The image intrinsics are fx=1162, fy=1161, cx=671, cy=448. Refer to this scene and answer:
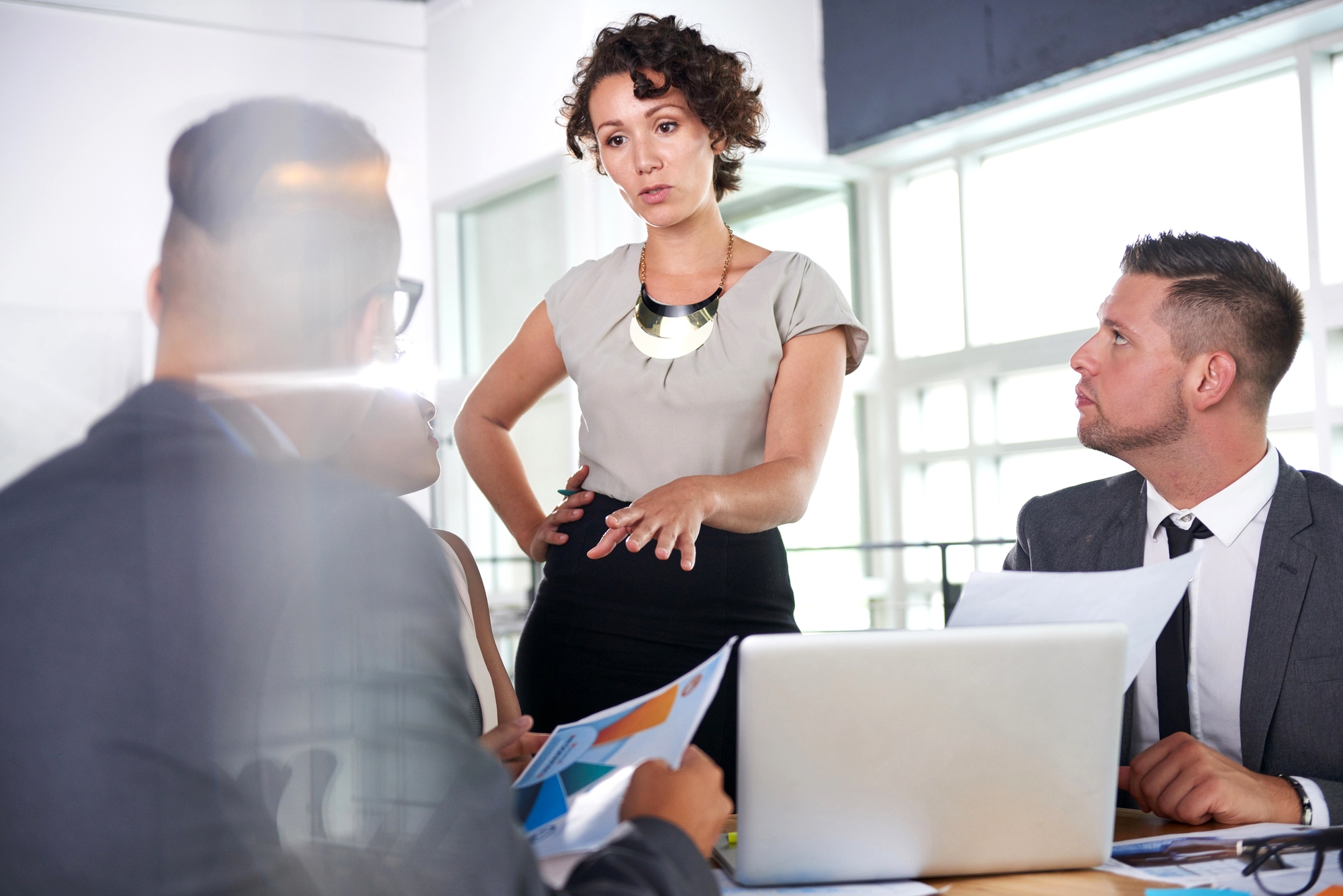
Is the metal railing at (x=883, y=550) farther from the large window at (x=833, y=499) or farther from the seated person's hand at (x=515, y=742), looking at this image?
the seated person's hand at (x=515, y=742)

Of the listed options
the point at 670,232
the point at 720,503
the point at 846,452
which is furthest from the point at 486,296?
the point at 720,503

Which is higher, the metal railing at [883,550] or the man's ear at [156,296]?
the man's ear at [156,296]

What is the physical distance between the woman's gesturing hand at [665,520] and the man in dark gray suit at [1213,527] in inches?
21.5

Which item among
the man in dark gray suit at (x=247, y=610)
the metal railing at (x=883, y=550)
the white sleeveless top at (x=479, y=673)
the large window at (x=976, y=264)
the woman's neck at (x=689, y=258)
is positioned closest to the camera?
the man in dark gray suit at (x=247, y=610)

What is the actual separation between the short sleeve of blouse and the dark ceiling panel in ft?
9.55

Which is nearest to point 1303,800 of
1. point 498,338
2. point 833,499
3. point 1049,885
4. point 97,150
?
point 1049,885

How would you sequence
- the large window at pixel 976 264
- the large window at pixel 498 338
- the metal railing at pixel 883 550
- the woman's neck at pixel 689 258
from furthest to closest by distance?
the large window at pixel 498 338
the large window at pixel 976 264
the metal railing at pixel 883 550
the woman's neck at pixel 689 258

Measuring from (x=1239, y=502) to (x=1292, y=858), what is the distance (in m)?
0.74

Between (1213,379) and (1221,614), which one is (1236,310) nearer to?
(1213,379)

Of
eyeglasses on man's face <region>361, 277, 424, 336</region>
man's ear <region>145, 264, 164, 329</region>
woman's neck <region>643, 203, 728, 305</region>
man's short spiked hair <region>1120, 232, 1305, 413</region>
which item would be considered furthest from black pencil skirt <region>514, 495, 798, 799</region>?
man's ear <region>145, 264, 164, 329</region>

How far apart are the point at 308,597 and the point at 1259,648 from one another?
4.20 feet

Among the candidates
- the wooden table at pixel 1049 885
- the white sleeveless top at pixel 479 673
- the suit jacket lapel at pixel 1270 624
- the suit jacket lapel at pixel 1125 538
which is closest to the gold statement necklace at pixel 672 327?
the white sleeveless top at pixel 479 673

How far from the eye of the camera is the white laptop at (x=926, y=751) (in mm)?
913

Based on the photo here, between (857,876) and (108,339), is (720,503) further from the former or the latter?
(108,339)
